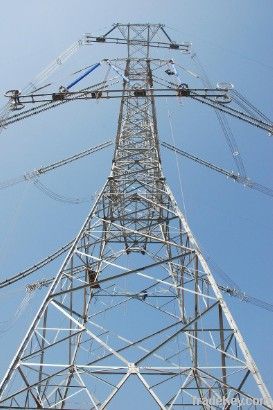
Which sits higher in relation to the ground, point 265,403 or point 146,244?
point 146,244

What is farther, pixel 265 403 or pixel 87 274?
pixel 87 274

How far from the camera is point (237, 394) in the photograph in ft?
31.0

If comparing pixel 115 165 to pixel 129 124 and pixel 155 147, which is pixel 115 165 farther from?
pixel 129 124

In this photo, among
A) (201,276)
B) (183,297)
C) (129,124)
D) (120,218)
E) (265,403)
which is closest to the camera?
(265,403)

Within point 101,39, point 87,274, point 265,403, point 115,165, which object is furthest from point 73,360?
point 101,39

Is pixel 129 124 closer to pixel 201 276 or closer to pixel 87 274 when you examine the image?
pixel 87 274

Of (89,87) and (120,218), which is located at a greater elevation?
(89,87)

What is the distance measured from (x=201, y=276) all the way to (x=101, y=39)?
18.2 meters

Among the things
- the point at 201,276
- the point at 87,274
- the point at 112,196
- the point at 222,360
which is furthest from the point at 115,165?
the point at 222,360

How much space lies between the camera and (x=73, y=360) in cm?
1352

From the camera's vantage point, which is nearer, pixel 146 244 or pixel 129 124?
pixel 146 244

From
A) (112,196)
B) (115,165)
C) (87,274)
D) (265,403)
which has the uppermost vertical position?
(115,165)

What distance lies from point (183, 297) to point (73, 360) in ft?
13.8

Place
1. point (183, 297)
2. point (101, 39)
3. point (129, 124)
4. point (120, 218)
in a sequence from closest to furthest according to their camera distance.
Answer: point (183, 297) < point (120, 218) < point (129, 124) < point (101, 39)
